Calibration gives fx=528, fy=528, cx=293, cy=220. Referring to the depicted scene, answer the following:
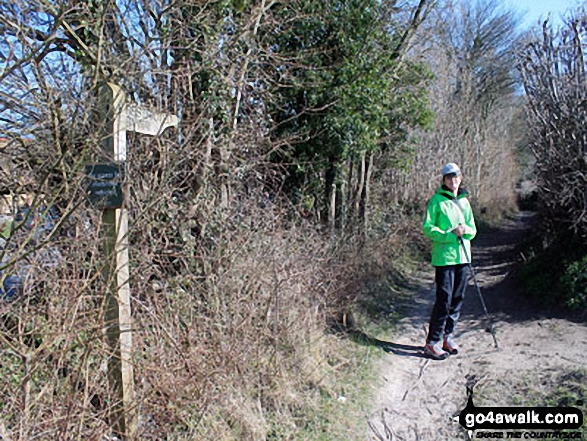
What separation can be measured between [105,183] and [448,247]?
4.03m

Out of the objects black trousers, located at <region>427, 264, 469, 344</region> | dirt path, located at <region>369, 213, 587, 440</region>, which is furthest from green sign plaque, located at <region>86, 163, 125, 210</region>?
black trousers, located at <region>427, 264, 469, 344</region>

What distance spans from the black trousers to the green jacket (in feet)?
0.41

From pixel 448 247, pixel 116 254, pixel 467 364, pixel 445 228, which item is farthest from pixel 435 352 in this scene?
pixel 116 254

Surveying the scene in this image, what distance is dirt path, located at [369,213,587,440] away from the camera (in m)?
5.01

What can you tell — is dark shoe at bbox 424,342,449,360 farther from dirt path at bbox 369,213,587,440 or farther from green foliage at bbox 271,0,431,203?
green foliage at bbox 271,0,431,203

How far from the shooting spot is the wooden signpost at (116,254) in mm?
3777

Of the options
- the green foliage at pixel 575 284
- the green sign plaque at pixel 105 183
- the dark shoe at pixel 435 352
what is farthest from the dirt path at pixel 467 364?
the green sign plaque at pixel 105 183

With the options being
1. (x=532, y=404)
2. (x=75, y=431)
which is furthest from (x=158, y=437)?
(x=532, y=404)

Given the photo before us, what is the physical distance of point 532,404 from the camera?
16.4 feet

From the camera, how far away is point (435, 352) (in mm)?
6348

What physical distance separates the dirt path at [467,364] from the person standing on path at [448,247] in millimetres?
403

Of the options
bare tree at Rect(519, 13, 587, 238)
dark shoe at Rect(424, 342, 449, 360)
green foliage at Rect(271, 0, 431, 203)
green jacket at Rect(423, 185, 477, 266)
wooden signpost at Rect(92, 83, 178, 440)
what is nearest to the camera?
wooden signpost at Rect(92, 83, 178, 440)

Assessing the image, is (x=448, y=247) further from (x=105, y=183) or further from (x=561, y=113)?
(x=105, y=183)

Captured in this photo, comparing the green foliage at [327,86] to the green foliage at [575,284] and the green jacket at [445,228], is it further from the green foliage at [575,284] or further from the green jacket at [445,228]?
the green foliage at [575,284]
